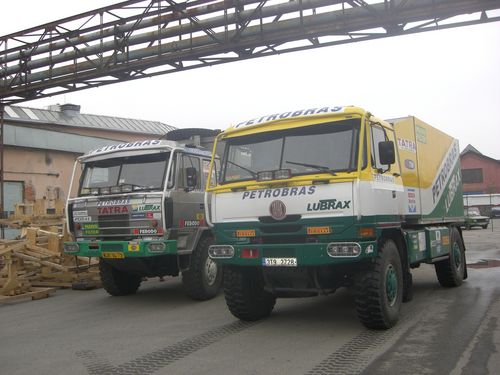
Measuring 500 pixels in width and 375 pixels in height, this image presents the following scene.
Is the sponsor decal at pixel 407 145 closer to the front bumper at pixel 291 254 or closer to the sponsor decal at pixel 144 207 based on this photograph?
the front bumper at pixel 291 254

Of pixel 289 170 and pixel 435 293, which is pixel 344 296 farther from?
pixel 289 170

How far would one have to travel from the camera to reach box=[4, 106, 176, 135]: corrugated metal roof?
2889 centimetres

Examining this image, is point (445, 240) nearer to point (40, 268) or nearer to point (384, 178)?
point (384, 178)

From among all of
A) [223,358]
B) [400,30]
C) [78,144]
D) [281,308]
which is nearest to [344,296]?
[281,308]

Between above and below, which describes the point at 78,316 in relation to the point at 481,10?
below

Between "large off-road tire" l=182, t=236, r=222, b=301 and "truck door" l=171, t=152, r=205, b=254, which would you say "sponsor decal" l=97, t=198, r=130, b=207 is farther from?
"large off-road tire" l=182, t=236, r=222, b=301

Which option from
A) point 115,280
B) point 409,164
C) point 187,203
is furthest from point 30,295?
point 409,164

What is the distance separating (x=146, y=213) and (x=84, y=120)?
27297mm

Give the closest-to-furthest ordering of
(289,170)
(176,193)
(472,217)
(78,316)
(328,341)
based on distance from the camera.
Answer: (328,341)
(289,170)
(78,316)
(176,193)
(472,217)

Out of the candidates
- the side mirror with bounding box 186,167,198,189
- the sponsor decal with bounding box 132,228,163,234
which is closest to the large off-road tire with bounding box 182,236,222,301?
the sponsor decal with bounding box 132,228,163,234

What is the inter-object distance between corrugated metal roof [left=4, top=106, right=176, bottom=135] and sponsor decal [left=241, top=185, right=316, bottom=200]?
72.9 ft

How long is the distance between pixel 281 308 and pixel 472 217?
30.9 m

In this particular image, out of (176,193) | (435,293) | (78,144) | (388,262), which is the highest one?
(78,144)

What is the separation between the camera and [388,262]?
641 centimetres
